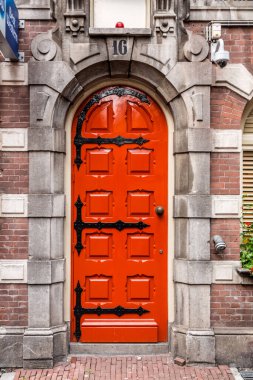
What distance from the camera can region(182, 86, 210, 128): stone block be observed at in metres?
5.79

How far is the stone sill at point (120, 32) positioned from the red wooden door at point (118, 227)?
36.1 inches

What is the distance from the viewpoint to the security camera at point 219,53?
548cm

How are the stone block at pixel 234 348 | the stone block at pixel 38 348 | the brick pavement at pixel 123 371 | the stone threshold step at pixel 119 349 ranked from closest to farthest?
the brick pavement at pixel 123 371 → the stone block at pixel 38 348 → the stone block at pixel 234 348 → the stone threshold step at pixel 119 349

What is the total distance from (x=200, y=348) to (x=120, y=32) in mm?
4261

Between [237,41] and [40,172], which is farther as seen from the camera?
[237,41]

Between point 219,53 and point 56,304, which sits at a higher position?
point 219,53

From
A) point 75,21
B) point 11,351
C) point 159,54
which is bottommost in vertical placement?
point 11,351

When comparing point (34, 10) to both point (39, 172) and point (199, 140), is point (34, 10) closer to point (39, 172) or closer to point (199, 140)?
point (39, 172)

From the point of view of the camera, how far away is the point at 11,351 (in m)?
5.77

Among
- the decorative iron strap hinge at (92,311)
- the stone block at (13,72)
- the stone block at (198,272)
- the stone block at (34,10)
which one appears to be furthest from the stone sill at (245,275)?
the stone block at (34,10)

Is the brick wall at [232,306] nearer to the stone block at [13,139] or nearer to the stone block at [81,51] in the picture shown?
the stone block at [13,139]

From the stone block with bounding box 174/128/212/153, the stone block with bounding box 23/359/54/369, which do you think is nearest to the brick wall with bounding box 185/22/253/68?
the stone block with bounding box 174/128/212/153

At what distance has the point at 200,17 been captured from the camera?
5.84 metres

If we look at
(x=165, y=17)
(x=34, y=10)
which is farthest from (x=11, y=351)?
(x=165, y=17)
